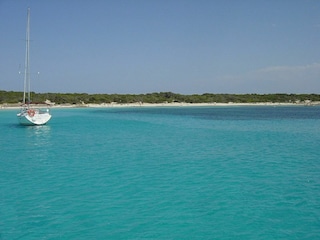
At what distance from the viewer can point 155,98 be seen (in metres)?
115

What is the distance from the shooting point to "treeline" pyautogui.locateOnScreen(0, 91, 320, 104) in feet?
297

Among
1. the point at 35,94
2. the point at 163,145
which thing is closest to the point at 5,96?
the point at 35,94

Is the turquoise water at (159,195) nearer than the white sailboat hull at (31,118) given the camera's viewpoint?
Yes

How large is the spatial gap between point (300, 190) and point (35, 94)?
9502 cm

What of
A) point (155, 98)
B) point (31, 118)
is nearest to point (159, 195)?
point (31, 118)

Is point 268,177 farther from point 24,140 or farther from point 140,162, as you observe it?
point 24,140

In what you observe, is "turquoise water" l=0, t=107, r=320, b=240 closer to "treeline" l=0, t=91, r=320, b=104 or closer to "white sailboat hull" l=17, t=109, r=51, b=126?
"white sailboat hull" l=17, t=109, r=51, b=126

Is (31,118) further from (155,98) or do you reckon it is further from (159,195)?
(155,98)

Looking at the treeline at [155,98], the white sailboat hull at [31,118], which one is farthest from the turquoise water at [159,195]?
the treeline at [155,98]

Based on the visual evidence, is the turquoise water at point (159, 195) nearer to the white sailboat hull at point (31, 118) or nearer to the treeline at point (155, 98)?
the white sailboat hull at point (31, 118)

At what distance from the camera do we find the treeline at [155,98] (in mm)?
90438

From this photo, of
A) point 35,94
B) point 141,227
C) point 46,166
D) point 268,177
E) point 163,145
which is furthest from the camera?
point 35,94

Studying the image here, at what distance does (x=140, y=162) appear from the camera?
1353 centimetres

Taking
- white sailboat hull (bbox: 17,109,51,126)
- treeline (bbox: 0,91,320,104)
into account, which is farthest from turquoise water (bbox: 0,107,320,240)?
treeline (bbox: 0,91,320,104)
